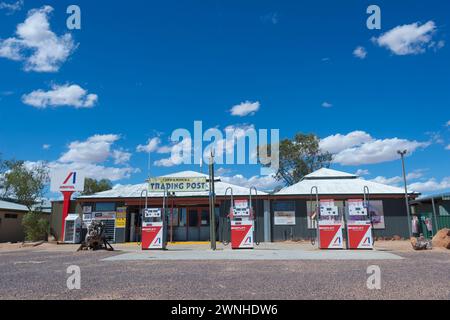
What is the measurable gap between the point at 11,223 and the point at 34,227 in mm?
6837

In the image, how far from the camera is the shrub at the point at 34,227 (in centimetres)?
2486

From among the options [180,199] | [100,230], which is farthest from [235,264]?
[180,199]

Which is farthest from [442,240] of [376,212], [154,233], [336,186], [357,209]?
[154,233]

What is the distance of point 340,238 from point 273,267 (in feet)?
21.7

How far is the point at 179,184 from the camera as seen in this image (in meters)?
23.0

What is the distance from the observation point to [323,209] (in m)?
15.5

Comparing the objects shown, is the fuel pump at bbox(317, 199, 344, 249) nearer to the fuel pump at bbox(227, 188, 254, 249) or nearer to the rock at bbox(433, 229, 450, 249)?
the fuel pump at bbox(227, 188, 254, 249)

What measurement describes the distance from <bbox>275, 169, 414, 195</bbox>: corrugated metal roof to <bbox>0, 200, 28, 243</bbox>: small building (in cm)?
2161

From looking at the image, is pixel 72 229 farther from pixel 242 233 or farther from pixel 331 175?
pixel 331 175

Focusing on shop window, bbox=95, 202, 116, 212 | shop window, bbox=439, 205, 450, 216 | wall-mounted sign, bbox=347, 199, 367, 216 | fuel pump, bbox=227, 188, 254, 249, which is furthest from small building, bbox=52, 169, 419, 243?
shop window, bbox=439, 205, 450, 216

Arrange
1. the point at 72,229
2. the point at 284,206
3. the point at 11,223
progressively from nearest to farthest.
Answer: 1. the point at 72,229
2. the point at 284,206
3. the point at 11,223

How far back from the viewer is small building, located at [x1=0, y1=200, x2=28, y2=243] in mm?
28953
